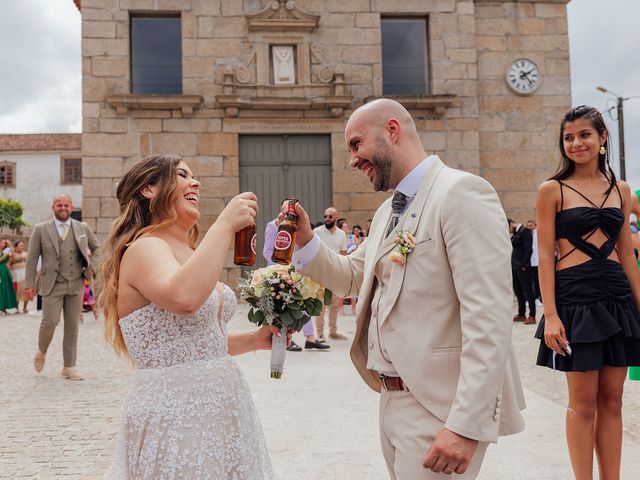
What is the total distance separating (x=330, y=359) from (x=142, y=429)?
5435 mm

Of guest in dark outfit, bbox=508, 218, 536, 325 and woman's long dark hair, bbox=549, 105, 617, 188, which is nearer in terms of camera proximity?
woman's long dark hair, bbox=549, 105, 617, 188

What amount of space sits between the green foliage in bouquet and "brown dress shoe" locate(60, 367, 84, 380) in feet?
17.1

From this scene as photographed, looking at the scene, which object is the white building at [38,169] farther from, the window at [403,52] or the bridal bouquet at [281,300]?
the bridal bouquet at [281,300]

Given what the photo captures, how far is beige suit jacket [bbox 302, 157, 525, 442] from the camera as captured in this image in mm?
1824

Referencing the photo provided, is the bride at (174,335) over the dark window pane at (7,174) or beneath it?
beneath

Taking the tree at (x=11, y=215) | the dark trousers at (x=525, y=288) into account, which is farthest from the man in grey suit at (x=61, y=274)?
the tree at (x=11, y=215)

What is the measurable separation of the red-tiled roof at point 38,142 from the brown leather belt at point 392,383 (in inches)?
2137

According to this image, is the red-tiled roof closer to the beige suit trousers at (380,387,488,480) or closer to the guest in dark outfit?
the guest in dark outfit

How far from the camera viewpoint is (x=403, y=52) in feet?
48.4

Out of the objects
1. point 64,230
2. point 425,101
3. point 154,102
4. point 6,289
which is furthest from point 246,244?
point 6,289

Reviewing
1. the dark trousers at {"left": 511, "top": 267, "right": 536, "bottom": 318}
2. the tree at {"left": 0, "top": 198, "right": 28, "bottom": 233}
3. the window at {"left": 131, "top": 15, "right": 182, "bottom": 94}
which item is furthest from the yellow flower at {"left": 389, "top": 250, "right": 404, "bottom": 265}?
the tree at {"left": 0, "top": 198, "right": 28, "bottom": 233}

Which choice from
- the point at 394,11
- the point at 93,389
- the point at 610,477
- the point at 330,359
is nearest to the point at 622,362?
the point at 610,477

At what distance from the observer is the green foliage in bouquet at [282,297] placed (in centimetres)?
242

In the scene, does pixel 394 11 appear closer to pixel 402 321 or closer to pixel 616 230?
pixel 616 230
